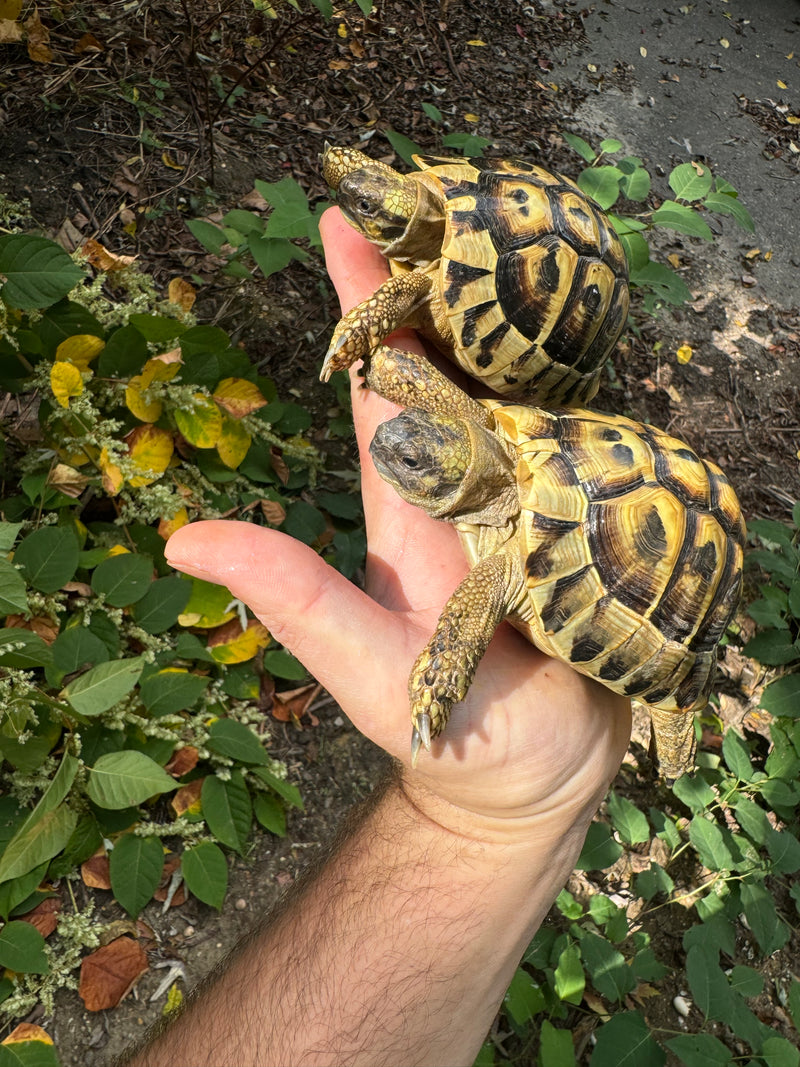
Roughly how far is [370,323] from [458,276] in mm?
295

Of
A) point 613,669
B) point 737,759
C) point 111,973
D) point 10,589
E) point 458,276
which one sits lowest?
point 111,973

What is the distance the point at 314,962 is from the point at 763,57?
7266 millimetres

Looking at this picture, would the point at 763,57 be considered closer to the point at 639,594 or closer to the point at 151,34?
the point at 151,34

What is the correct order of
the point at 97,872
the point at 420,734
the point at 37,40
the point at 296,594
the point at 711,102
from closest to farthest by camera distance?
A: the point at 296,594, the point at 420,734, the point at 97,872, the point at 37,40, the point at 711,102

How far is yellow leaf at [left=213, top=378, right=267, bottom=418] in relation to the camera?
7.09ft

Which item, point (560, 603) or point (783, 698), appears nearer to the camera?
point (560, 603)

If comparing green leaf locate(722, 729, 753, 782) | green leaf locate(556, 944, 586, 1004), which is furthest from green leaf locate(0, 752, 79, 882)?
green leaf locate(722, 729, 753, 782)

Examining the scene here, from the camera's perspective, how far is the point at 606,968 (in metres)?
1.95

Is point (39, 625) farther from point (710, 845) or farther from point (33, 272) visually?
point (710, 845)

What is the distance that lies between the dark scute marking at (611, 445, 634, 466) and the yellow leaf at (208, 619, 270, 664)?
1.00 m

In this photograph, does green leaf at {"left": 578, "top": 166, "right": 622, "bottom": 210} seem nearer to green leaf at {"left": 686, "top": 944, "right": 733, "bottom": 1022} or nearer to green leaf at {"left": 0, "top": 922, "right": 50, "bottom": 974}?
green leaf at {"left": 686, "top": 944, "right": 733, "bottom": 1022}

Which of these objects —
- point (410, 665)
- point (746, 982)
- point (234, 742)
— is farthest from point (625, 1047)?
point (234, 742)

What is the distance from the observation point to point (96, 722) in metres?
1.77

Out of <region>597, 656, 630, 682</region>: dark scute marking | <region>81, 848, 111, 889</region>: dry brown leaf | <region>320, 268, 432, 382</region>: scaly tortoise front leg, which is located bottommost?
<region>81, 848, 111, 889</region>: dry brown leaf
